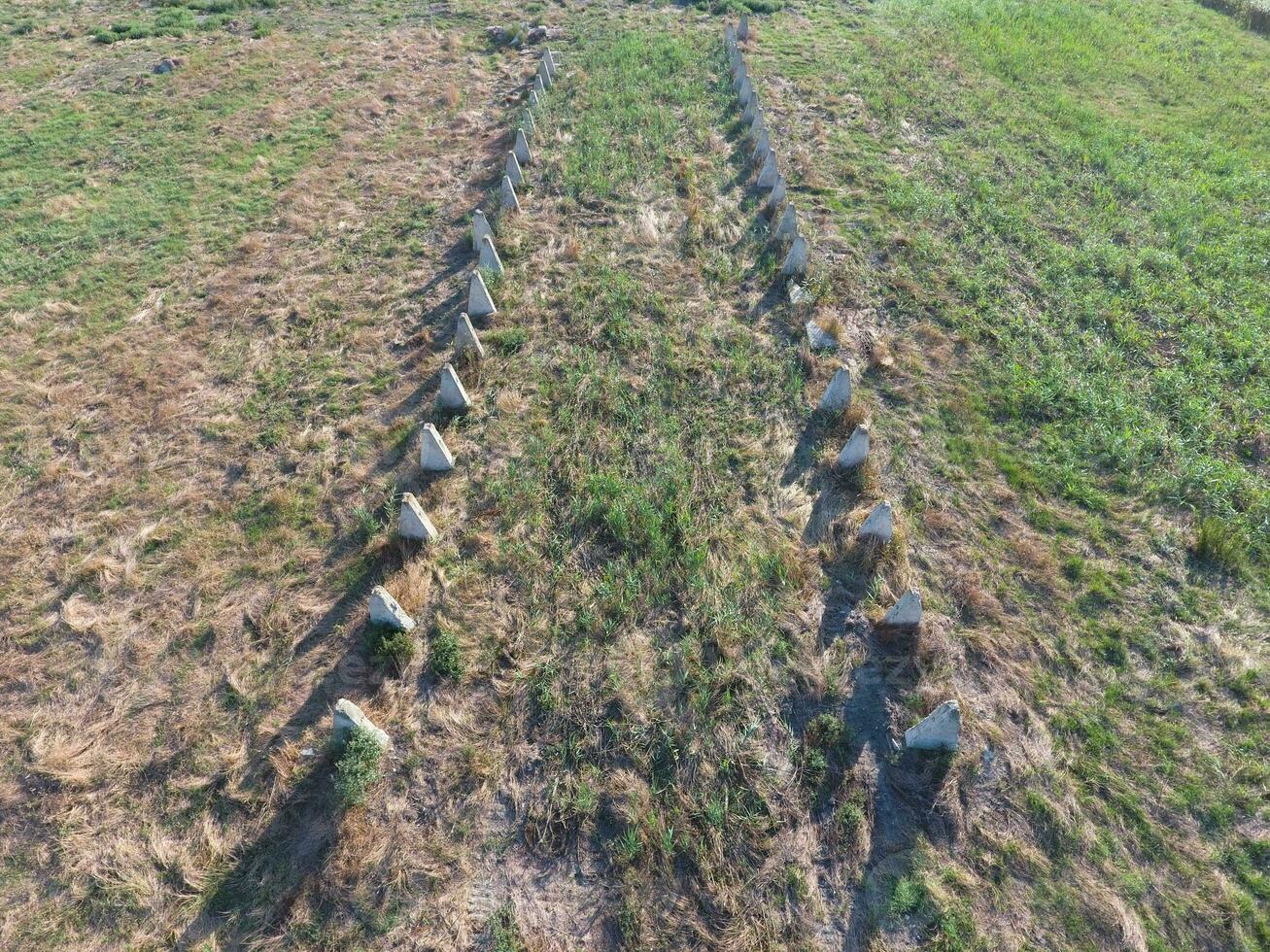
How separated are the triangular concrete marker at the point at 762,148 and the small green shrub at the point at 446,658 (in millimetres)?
11956

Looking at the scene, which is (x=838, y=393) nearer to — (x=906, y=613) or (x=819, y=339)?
(x=819, y=339)

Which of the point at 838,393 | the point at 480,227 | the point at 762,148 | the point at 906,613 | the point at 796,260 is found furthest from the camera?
the point at 762,148

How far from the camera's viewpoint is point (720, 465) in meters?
7.80

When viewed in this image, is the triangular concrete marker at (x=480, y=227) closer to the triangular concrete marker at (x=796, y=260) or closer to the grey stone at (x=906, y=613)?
the triangular concrete marker at (x=796, y=260)

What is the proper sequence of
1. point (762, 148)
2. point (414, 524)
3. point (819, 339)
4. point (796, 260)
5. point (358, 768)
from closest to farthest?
point (358, 768) → point (414, 524) → point (819, 339) → point (796, 260) → point (762, 148)

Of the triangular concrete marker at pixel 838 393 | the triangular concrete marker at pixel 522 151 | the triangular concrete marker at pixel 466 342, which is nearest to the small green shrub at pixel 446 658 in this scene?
the triangular concrete marker at pixel 466 342

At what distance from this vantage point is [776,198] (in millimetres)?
11852

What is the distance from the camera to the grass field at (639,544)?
4.94 m

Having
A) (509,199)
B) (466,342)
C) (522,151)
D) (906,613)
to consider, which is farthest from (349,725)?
(522,151)

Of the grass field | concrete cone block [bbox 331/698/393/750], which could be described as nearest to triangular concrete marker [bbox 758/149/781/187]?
the grass field

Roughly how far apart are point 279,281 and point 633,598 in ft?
29.4

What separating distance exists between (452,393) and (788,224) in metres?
6.89

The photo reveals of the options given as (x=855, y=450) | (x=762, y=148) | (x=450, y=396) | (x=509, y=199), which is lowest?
(x=450, y=396)

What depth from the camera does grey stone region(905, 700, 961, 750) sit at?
5145mm
